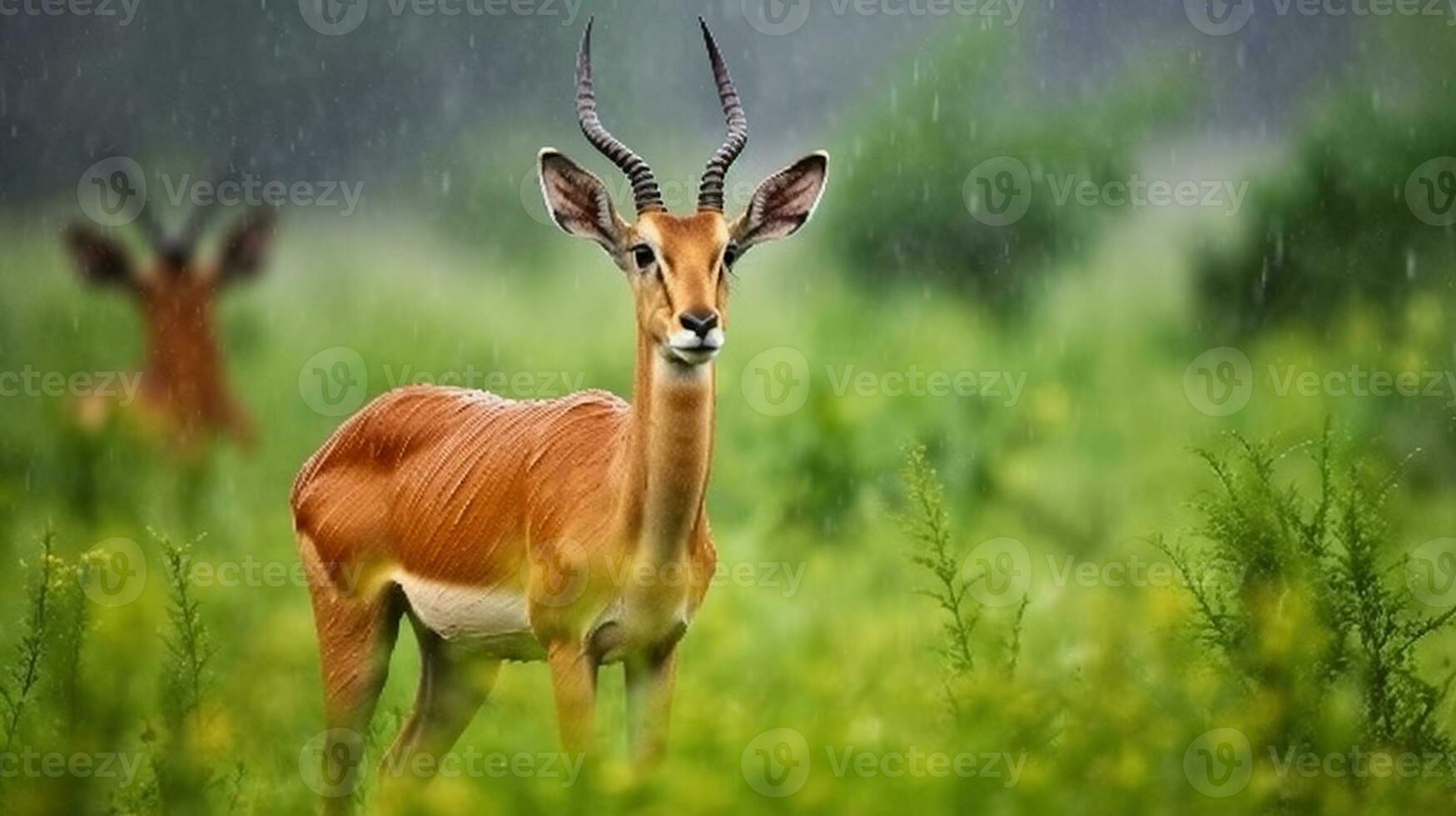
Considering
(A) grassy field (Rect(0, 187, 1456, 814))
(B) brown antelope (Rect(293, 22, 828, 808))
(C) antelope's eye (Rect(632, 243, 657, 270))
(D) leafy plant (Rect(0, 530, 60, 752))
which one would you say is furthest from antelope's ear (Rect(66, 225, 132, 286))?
(C) antelope's eye (Rect(632, 243, 657, 270))

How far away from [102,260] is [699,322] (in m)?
9.36

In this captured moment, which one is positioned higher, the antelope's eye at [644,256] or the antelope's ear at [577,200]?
the antelope's ear at [577,200]

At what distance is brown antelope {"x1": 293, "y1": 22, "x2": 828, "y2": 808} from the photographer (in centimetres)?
785

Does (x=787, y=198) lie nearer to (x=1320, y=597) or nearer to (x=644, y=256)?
(x=644, y=256)

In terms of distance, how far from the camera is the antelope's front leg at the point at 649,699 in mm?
7855

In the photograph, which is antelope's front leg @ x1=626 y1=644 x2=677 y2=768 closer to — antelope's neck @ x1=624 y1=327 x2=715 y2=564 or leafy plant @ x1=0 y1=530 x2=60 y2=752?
antelope's neck @ x1=624 y1=327 x2=715 y2=564

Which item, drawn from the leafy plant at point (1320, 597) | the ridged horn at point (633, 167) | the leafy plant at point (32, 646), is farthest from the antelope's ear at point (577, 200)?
the leafy plant at point (1320, 597)

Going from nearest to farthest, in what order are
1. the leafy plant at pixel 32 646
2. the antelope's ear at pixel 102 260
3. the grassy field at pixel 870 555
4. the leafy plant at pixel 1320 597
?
1. the grassy field at pixel 870 555
2. the leafy plant at pixel 32 646
3. the leafy plant at pixel 1320 597
4. the antelope's ear at pixel 102 260

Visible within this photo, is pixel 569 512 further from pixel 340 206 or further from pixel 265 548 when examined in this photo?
pixel 340 206

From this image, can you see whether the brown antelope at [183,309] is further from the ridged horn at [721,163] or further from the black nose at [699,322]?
the black nose at [699,322]

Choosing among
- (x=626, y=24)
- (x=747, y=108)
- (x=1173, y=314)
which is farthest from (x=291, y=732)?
(x=626, y=24)

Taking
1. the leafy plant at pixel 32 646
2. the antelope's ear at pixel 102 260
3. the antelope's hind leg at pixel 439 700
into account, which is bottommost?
the antelope's hind leg at pixel 439 700

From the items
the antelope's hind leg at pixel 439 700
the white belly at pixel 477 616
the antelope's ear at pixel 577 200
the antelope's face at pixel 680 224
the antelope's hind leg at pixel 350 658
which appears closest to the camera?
the antelope's face at pixel 680 224

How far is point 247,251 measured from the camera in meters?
17.4
